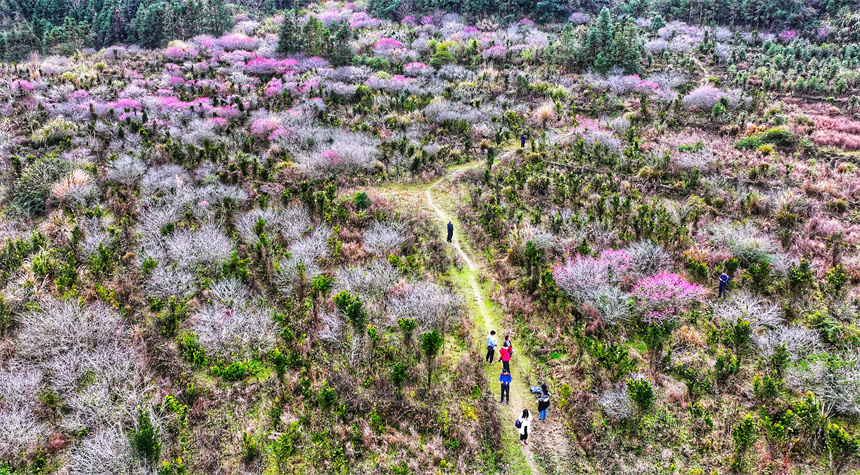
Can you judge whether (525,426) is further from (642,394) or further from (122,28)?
(122,28)

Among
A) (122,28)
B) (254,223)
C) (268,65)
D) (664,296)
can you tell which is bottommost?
(664,296)

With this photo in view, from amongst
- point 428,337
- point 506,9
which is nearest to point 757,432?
point 428,337

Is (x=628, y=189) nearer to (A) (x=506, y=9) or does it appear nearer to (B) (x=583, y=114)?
(B) (x=583, y=114)

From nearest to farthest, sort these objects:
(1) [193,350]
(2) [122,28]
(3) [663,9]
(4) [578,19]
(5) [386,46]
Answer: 1. (1) [193,350]
2. (5) [386,46]
3. (2) [122,28]
4. (4) [578,19]
5. (3) [663,9]

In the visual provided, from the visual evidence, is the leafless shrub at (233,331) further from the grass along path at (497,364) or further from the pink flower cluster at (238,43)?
the pink flower cluster at (238,43)

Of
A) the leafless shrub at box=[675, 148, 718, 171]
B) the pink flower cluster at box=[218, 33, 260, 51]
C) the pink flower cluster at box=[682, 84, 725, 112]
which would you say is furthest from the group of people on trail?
the pink flower cluster at box=[218, 33, 260, 51]

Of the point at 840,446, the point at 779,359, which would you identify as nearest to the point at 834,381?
the point at 779,359

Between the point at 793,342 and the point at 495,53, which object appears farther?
the point at 495,53
